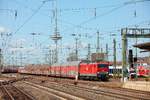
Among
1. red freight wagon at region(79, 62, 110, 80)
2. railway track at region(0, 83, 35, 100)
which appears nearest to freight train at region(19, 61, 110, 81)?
red freight wagon at region(79, 62, 110, 80)

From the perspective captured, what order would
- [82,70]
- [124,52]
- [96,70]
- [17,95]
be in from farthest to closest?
[82,70]
[96,70]
[124,52]
[17,95]

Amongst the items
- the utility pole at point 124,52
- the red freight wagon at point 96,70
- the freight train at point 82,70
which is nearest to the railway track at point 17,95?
the utility pole at point 124,52

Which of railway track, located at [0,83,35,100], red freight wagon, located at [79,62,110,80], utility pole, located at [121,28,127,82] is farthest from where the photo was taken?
red freight wagon, located at [79,62,110,80]

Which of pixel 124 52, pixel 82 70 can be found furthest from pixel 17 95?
pixel 82 70

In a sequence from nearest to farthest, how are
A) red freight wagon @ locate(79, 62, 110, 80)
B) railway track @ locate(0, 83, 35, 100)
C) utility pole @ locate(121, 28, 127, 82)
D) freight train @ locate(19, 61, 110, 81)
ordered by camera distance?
railway track @ locate(0, 83, 35, 100)
utility pole @ locate(121, 28, 127, 82)
red freight wagon @ locate(79, 62, 110, 80)
freight train @ locate(19, 61, 110, 81)

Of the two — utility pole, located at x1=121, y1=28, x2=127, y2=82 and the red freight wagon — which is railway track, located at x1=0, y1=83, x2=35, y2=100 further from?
the red freight wagon

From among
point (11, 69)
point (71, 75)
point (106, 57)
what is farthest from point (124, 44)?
point (11, 69)

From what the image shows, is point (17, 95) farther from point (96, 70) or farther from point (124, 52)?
point (96, 70)

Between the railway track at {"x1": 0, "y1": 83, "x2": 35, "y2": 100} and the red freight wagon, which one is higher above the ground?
the red freight wagon

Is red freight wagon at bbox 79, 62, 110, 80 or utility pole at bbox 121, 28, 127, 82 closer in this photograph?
utility pole at bbox 121, 28, 127, 82

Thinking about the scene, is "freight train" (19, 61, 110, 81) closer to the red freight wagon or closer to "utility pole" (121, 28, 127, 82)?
the red freight wagon

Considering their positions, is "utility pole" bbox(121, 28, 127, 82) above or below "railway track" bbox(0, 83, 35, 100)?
above

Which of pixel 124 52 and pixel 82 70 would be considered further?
pixel 82 70

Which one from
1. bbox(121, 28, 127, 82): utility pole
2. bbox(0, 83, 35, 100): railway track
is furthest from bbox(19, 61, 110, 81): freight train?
bbox(0, 83, 35, 100): railway track
